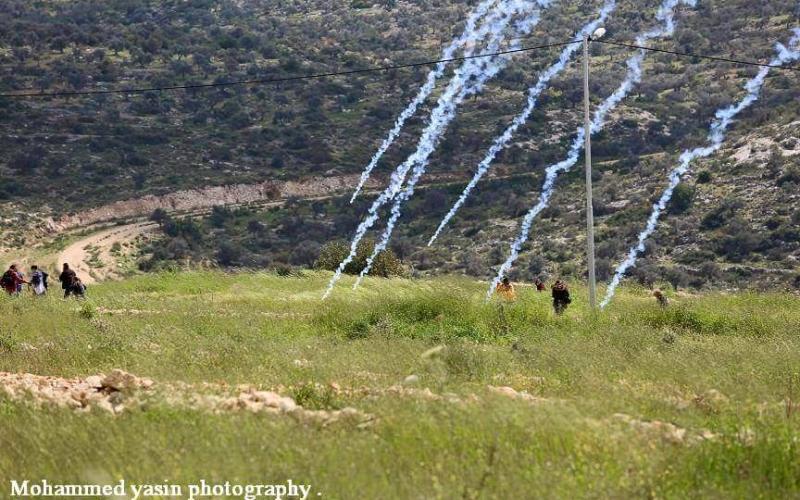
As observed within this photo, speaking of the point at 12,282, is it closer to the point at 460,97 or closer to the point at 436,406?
the point at 436,406

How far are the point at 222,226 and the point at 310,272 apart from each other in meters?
21.5

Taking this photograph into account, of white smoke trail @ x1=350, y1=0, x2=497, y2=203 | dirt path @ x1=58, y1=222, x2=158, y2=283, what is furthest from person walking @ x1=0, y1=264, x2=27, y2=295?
white smoke trail @ x1=350, y1=0, x2=497, y2=203

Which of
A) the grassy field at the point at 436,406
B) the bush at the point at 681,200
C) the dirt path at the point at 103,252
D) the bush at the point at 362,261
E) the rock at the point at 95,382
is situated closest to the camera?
the grassy field at the point at 436,406

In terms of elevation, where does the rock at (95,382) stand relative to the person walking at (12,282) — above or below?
above

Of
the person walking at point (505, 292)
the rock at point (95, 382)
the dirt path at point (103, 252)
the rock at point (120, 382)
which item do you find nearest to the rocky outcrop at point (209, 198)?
the dirt path at point (103, 252)

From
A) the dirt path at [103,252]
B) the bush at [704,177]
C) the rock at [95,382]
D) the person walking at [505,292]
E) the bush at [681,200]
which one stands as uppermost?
the rock at [95,382]

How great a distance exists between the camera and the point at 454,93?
76688 millimetres

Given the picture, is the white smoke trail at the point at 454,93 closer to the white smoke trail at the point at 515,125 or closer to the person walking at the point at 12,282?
the white smoke trail at the point at 515,125

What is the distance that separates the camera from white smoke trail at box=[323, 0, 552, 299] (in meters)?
65.1

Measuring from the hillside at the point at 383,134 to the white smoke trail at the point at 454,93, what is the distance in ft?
4.06

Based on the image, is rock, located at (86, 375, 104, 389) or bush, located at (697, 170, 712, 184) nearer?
rock, located at (86, 375, 104, 389)

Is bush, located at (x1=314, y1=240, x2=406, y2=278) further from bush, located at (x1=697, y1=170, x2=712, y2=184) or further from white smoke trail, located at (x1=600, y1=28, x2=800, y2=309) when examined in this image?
bush, located at (x1=697, y1=170, x2=712, y2=184)

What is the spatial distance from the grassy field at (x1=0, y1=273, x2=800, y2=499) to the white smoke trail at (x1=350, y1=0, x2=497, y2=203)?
138ft

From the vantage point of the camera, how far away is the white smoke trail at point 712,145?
4566 cm
